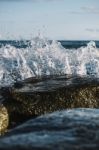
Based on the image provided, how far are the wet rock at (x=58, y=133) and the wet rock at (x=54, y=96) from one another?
14.0 feet

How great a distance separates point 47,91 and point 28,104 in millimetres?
388

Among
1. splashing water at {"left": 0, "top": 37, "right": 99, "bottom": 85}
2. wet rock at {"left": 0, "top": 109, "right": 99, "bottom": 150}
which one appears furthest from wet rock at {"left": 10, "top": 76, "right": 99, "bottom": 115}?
splashing water at {"left": 0, "top": 37, "right": 99, "bottom": 85}

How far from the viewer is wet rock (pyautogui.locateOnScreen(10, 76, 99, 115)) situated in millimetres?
8188

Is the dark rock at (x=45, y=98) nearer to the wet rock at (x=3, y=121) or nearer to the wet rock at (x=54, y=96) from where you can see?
the wet rock at (x=54, y=96)

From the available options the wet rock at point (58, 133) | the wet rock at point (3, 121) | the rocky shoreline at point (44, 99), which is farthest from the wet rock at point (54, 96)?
the wet rock at point (58, 133)

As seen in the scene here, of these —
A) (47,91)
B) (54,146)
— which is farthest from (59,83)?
(54,146)

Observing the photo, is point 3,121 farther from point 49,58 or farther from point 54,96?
point 49,58

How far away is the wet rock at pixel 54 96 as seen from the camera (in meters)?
8.19

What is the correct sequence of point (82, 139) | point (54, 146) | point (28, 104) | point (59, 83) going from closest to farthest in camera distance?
point (54, 146)
point (82, 139)
point (28, 104)
point (59, 83)

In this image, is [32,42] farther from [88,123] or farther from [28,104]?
[88,123]

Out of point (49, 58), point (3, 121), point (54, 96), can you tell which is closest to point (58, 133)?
point (3, 121)

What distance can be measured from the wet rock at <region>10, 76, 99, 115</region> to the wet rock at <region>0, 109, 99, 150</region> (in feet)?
14.0

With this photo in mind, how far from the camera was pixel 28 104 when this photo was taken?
27.1 ft

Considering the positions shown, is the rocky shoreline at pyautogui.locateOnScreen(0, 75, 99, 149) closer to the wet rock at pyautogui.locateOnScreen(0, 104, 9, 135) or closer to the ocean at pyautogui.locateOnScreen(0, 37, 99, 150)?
the ocean at pyautogui.locateOnScreen(0, 37, 99, 150)
